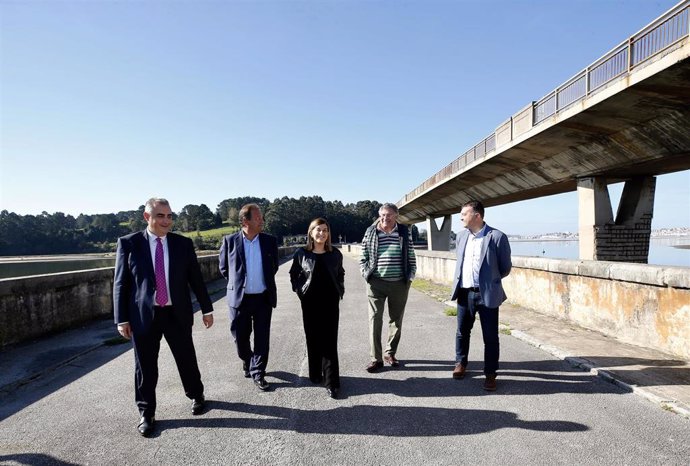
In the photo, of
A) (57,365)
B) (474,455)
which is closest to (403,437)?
(474,455)

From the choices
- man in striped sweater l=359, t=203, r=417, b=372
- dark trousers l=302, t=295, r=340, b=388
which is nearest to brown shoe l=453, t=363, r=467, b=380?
man in striped sweater l=359, t=203, r=417, b=372

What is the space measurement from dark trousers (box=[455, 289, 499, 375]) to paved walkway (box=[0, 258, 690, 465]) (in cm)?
26

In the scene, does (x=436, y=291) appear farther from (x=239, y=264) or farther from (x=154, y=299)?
(x=154, y=299)

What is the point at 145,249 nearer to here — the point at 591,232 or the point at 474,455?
the point at 474,455

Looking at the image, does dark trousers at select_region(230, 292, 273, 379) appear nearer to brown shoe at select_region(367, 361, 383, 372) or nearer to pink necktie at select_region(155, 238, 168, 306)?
pink necktie at select_region(155, 238, 168, 306)

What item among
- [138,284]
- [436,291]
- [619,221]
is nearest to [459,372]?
[138,284]

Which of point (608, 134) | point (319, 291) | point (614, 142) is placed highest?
point (608, 134)

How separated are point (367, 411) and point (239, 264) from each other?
1.94 meters

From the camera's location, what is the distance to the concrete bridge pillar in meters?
12.2

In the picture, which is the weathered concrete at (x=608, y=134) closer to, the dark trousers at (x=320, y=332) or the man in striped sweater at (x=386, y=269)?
the man in striped sweater at (x=386, y=269)

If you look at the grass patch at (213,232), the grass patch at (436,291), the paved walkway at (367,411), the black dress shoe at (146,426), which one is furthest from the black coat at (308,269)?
the grass patch at (213,232)

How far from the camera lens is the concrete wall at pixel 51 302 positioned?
214 inches

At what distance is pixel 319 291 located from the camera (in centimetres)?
397

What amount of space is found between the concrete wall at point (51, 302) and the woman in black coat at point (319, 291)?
454 cm
